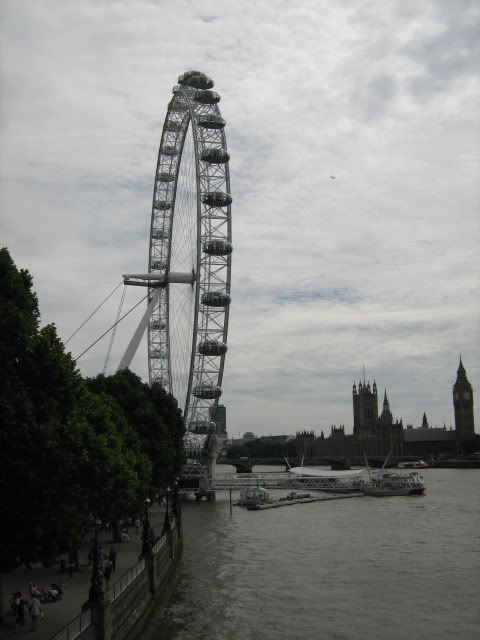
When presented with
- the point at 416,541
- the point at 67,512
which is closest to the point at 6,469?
the point at 67,512

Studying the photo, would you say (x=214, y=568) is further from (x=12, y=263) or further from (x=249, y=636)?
(x=12, y=263)

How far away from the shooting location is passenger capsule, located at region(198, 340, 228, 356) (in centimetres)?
5000

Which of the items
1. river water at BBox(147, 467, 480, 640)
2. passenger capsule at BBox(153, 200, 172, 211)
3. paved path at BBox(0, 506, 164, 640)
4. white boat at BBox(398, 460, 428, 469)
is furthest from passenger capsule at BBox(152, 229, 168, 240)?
white boat at BBox(398, 460, 428, 469)

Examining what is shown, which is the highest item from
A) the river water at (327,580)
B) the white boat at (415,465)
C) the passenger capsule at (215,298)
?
the passenger capsule at (215,298)

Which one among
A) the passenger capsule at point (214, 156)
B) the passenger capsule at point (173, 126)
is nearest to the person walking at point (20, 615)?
the passenger capsule at point (214, 156)

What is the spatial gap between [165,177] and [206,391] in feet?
47.5

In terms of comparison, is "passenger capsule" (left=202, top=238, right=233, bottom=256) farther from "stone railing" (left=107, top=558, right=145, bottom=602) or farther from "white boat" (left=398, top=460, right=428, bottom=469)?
"white boat" (left=398, top=460, right=428, bottom=469)

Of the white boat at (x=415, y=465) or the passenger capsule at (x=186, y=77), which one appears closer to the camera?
the passenger capsule at (x=186, y=77)

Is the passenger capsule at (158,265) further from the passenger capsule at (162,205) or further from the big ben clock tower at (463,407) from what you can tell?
the big ben clock tower at (463,407)

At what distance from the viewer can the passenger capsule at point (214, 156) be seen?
1887 inches

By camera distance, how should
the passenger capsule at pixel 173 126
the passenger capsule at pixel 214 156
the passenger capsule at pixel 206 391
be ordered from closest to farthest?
the passenger capsule at pixel 214 156 < the passenger capsule at pixel 173 126 < the passenger capsule at pixel 206 391

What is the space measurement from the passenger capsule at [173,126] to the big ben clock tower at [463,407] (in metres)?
139

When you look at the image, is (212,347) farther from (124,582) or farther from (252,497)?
(124,582)

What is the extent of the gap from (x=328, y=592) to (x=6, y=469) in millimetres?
13807
